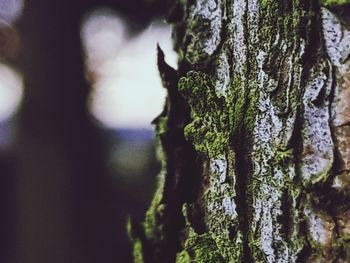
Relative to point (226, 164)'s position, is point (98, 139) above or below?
above

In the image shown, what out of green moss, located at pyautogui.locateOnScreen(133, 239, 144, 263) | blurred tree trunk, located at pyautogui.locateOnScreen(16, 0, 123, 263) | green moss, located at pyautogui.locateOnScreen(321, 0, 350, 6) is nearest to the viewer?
green moss, located at pyautogui.locateOnScreen(321, 0, 350, 6)

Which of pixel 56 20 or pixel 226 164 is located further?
pixel 56 20

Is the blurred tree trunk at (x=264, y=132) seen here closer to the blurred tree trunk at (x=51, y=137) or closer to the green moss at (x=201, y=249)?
the green moss at (x=201, y=249)

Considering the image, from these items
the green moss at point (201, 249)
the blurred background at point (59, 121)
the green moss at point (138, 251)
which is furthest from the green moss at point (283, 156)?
the blurred background at point (59, 121)

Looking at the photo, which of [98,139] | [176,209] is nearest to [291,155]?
[176,209]

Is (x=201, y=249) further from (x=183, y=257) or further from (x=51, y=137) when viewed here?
(x=51, y=137)

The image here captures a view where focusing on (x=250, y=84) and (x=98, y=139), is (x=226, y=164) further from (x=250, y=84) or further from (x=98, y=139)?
(x=98, y=139)

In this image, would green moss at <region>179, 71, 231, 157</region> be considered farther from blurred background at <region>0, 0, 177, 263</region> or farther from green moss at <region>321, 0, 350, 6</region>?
blurred background at <region>0, 0, 177, 263</region>

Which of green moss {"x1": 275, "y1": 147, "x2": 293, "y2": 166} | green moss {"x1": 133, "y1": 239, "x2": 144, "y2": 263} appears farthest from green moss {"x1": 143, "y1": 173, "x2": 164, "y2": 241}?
green moss {"x1": 275, "y1": 147, "x2": 293, "y2": 166}

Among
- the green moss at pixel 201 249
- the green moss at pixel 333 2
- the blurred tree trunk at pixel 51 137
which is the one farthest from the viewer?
the blurred tree trunk at pixel 51 137
